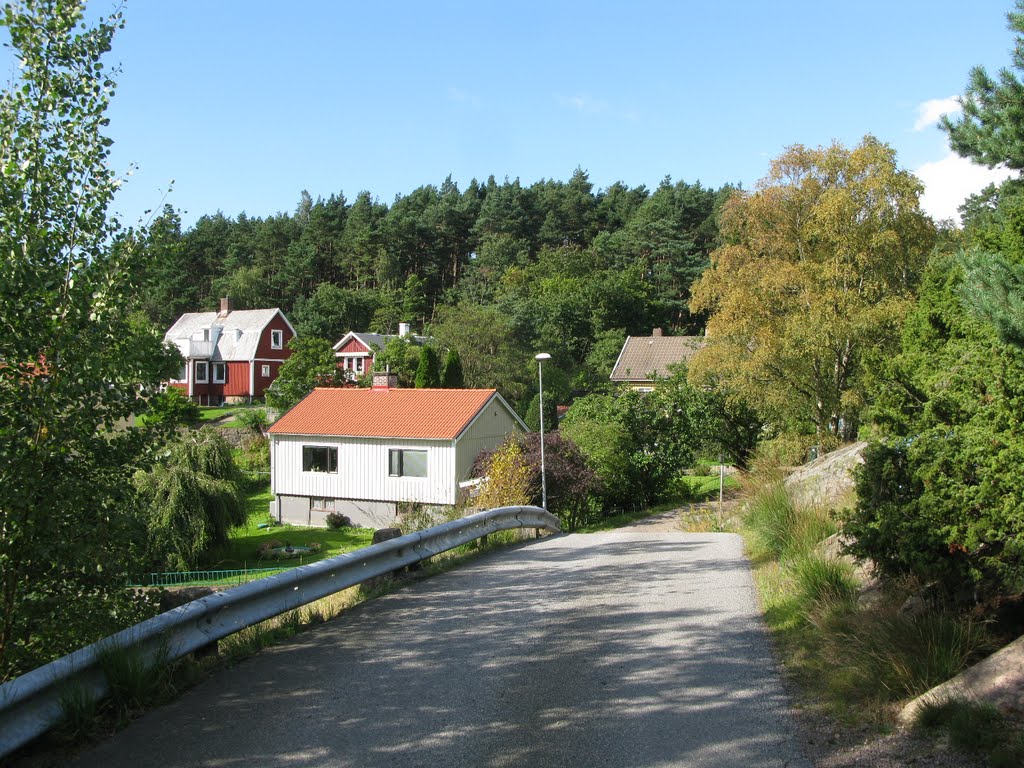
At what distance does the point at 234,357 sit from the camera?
211ft

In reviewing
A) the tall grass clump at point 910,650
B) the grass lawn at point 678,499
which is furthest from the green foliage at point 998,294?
the grass lawn at point 678,499

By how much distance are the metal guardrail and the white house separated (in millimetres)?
24120

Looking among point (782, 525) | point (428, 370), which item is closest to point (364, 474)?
point (428, 370)

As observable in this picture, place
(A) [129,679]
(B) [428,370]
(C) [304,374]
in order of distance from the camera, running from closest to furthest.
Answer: (A) [129,679] < (B) [428,370] < (C) [304,374]

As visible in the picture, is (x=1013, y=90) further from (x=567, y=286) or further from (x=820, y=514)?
(x=567, y=286)

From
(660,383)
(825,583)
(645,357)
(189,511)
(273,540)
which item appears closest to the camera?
(825,583)

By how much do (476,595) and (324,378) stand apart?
45.5 metres

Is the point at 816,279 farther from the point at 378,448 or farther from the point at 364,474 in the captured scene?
the point at 364,474

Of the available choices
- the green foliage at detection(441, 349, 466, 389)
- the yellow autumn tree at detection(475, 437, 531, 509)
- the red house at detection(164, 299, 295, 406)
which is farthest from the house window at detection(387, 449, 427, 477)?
the red house at detection(164, 299, 295, 406)

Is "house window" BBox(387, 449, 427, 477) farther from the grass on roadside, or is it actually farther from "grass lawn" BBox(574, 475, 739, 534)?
the grass on roadside

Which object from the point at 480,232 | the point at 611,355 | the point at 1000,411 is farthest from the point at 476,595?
the point at 480,232

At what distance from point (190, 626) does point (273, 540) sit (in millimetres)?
28026

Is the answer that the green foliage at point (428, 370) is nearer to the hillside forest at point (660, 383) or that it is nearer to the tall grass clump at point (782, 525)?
the hillside forest at point (660, 383)

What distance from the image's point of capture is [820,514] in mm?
9641
